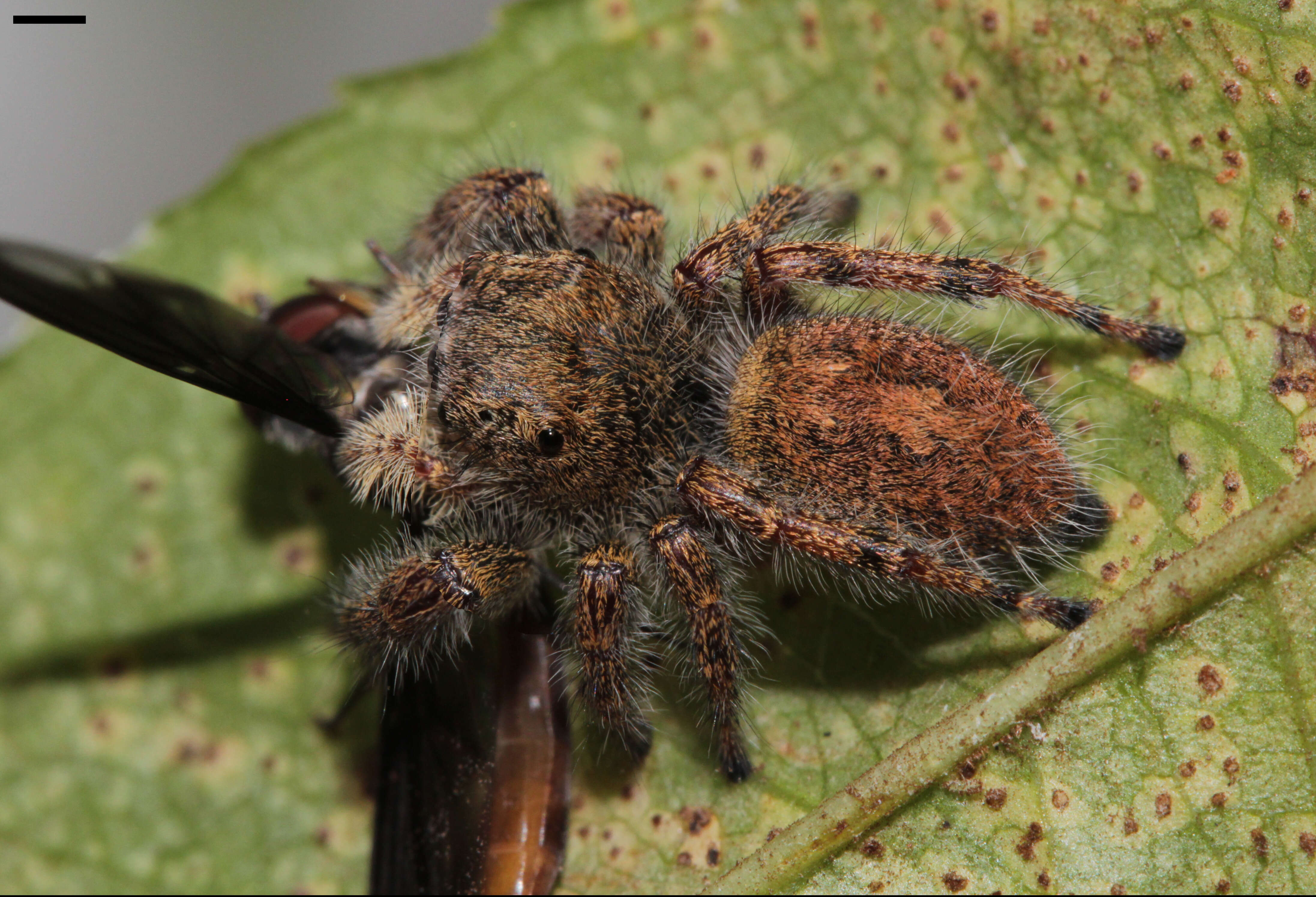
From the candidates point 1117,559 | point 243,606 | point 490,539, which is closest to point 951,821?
point 1117,559

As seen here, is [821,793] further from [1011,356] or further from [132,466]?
[132,466]

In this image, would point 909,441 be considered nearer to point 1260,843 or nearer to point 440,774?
point 1260,843

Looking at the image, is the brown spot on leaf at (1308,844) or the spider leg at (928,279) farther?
the spider leg at (928,279)

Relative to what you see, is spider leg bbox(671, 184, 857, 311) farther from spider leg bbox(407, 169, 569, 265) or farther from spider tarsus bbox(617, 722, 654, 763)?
spider tarsus bbox(617, 722, 654, 763)

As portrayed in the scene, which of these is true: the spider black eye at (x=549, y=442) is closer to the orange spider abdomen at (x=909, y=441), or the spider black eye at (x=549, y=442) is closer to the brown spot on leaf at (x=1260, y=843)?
the orange spider abdomen at (x=909, y=441)

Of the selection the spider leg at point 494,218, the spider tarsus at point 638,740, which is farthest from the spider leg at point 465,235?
the spider tarsus at point 638,740

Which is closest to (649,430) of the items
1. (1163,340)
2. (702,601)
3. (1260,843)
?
(702,601)
